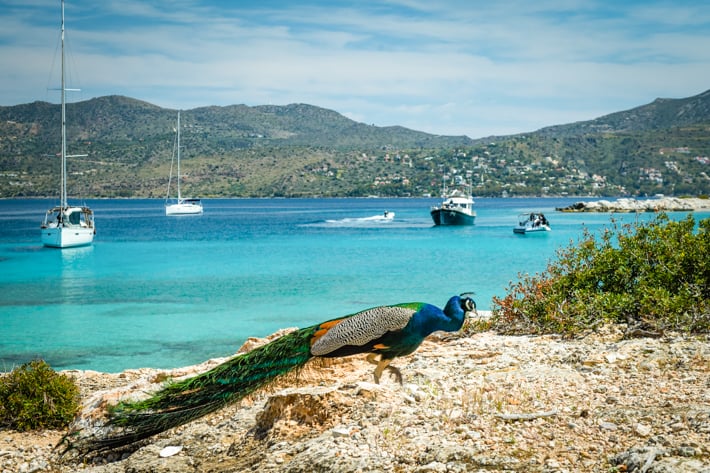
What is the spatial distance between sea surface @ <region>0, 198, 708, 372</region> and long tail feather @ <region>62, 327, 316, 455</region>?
475cm

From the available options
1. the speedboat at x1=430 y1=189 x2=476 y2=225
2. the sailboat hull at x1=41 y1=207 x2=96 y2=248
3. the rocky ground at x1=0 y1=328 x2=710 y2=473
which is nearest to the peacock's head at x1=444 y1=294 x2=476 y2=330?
the rocky ground at x1=0 y1=328 x2=710 y2=473

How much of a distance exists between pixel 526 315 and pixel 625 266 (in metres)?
1.71

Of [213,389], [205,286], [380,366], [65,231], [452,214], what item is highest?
[380,366]

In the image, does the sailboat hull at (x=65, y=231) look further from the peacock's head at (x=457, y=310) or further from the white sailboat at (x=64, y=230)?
the peacock's head at (x=457, y=310)

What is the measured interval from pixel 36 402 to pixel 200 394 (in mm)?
2839

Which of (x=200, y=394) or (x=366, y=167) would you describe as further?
(x=366, y=167)

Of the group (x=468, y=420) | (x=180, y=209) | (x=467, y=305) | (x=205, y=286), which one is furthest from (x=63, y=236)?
(x=180, y=209)

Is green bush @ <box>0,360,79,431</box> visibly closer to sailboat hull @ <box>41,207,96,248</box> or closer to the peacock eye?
the peacock eye

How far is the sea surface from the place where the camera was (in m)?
18.1

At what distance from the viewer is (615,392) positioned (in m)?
6.11

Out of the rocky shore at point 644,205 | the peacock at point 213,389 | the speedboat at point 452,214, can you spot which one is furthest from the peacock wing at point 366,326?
the rocky shore at point 644,205

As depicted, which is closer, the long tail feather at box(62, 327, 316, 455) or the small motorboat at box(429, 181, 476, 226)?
the long tail feather at box(62, 327, 316, 455)

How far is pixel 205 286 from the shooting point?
2930 cm

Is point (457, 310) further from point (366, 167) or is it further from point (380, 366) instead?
point (366, 167)
